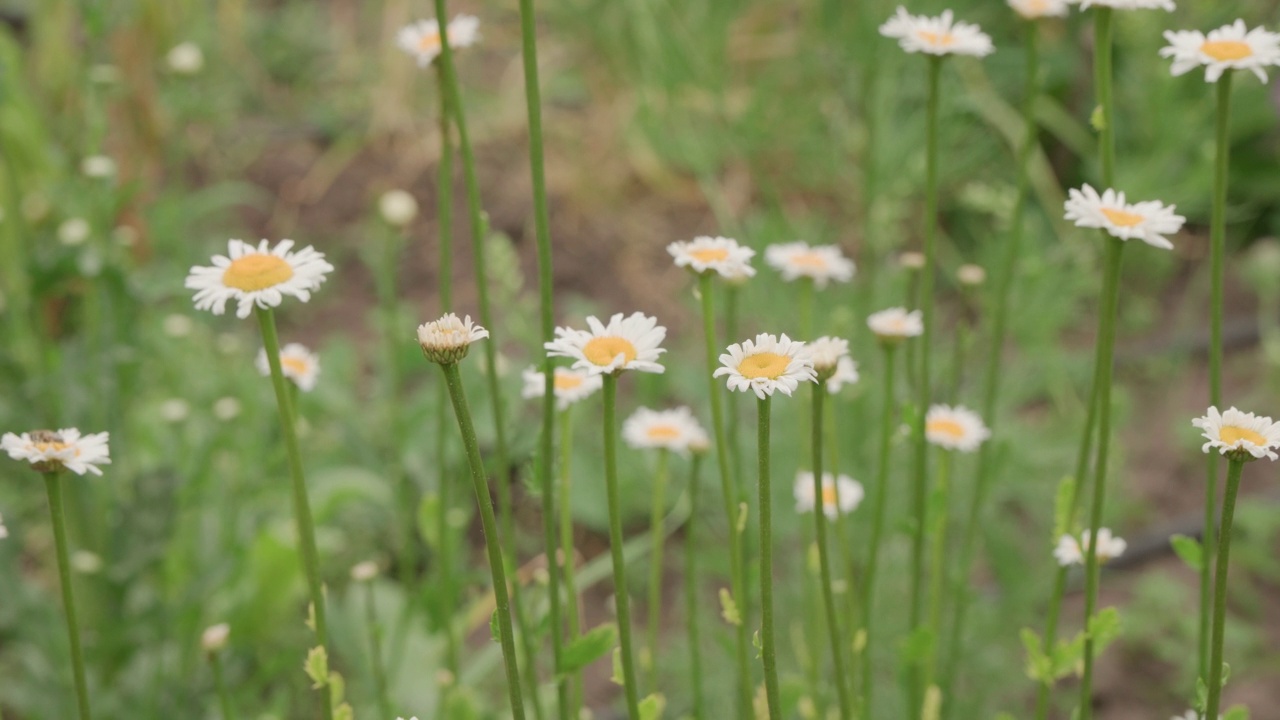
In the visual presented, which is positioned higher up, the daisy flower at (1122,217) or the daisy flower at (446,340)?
the daisy flower at (1122,217)

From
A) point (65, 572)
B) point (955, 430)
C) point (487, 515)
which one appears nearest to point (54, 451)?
point (65, 572)

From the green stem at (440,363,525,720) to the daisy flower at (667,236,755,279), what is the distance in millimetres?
166

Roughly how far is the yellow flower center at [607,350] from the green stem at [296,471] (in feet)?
0.46

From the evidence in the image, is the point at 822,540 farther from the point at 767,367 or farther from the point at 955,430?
the point at 955,430

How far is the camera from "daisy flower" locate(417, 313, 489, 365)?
481 millimetres

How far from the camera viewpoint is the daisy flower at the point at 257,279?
1.82ft

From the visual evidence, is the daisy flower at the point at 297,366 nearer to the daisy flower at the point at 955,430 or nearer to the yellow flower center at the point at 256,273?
the yellow flower center at the point at 256,273

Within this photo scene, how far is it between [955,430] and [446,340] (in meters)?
0.48

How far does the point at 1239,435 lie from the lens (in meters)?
0.55

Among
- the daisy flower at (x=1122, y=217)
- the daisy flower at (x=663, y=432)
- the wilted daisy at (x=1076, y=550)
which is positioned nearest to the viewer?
the daisy flower at (x=1122, y=217)

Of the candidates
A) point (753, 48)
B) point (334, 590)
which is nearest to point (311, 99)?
point (753, 48)

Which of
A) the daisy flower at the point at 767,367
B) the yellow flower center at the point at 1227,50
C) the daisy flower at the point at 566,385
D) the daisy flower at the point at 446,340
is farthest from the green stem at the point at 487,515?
the yellow flower center at the point at 1227,50

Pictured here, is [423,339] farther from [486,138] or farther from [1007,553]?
[486,138]

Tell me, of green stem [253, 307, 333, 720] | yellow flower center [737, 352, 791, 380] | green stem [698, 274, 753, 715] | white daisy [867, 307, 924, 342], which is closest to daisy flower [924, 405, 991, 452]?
white daisy [867, 307, 924, 342]
